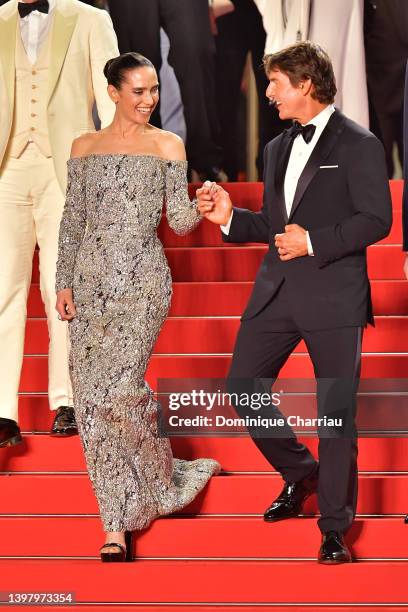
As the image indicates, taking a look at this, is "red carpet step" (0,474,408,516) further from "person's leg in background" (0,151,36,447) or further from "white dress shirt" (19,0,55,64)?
"white dress shirt" (19,0,55,64)

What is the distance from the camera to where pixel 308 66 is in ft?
12.6

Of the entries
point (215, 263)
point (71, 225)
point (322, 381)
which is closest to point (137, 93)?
point (71, 225)

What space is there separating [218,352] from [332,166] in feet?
5.44

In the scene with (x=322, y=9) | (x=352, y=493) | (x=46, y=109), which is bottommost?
(x=352, y=493)

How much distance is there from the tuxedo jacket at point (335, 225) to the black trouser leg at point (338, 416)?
0.06 metres

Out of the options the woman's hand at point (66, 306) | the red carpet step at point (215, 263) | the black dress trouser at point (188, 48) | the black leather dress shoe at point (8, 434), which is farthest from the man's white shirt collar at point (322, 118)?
the black dress trouser at point (188, 48)

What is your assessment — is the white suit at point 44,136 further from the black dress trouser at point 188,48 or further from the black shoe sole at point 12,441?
the black dress trouser at point 188,48

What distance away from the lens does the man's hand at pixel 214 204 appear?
394cm

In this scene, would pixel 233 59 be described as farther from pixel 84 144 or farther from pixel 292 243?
pixel 292 243

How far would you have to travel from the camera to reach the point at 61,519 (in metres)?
4.24

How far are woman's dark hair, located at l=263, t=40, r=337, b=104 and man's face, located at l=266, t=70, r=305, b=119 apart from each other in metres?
0.02

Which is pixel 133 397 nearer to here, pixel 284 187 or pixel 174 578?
pixel 174 578

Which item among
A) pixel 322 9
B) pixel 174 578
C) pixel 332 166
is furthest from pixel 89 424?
pixel 322 9

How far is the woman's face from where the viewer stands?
4074mm
